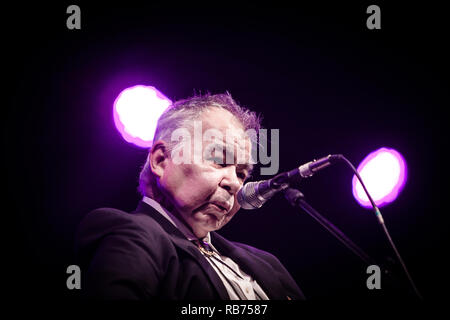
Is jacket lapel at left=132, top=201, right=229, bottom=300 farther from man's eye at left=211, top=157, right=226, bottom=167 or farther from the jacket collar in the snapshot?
man's eye at left=211, top=157, right=226, bottom=167

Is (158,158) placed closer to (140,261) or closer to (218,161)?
(218,161)

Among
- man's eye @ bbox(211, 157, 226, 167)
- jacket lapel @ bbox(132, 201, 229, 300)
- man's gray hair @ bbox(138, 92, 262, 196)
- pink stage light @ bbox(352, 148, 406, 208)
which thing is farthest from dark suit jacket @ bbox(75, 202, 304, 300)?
pink stage light @ bbox(352, 148, 406, 208)

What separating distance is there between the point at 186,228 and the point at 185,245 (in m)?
0.27

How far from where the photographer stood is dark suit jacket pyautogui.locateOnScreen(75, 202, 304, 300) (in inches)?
52.3

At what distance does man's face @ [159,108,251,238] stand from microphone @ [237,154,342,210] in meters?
0.28

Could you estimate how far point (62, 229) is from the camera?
2.44 metres

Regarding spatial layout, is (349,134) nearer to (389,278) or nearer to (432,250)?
(432,250)

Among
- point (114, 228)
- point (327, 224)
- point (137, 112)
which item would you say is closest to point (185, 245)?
point (114, 228)

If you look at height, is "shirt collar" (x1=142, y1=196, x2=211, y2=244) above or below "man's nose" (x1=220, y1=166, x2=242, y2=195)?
below

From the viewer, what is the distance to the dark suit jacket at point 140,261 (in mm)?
1328

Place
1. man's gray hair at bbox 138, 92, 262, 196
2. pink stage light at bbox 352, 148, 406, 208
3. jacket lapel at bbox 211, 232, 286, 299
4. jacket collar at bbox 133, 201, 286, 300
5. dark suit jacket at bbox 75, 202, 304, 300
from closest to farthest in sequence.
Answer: dark suit jacket at bbox 75, 202, 304, 300 < jacket collar at bbox 133, 201, 286, 300 < jacket lapel at bbox 211, 232, 286, 299 < man's gray hair at bbox 138, 92, 262, 196 < pink stage light at bbox 352, 148, 406, 208

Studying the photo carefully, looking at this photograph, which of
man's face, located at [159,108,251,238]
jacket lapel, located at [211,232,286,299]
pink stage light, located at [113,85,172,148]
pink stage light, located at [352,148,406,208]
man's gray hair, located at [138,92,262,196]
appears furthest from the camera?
pink stage light, located at [352,148,406,208]
